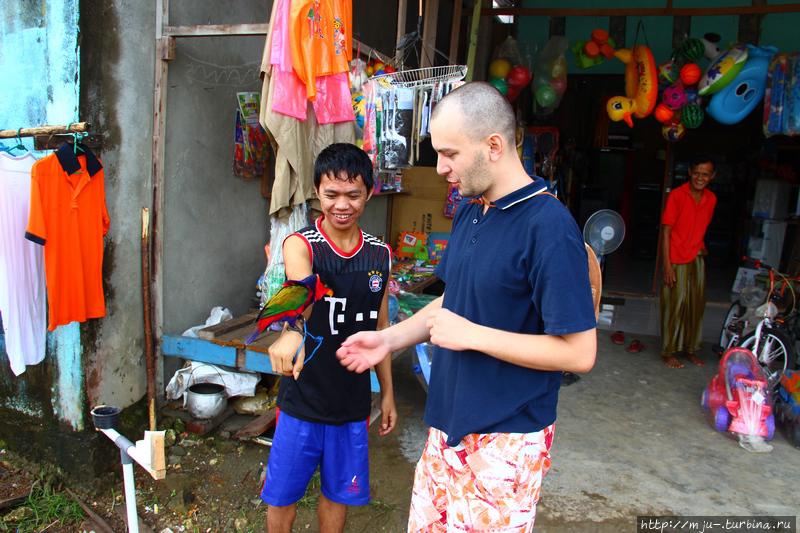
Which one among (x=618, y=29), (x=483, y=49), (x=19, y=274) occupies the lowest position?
(x=19, y=274)

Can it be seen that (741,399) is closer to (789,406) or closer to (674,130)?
(789,406)

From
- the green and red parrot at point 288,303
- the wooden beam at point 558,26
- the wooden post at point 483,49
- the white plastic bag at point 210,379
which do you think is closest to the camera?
the green and red parrot at point 288,303

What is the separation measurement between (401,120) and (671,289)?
377cm

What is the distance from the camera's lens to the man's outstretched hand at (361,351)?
1.88 meters

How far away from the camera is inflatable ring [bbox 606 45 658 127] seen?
256 inches

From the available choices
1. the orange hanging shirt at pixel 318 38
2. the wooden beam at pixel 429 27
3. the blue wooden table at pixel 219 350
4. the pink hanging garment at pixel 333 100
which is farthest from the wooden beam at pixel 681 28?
the blue wooden table at pixel 219 350

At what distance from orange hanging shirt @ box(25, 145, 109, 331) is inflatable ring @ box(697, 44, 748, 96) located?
6.15 meters

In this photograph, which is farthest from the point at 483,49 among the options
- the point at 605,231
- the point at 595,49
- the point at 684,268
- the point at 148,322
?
the point at 148,322

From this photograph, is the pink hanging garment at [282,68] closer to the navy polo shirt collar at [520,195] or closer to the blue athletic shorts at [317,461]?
the blue athletic shorts at [317,461]

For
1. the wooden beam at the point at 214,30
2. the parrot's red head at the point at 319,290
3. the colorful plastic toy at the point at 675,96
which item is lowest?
the parrot's red head at the point at 319,290

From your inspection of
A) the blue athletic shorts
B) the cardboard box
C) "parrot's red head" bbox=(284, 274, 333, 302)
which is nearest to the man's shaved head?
"parrot's red head" bbox=(284, 274, 333, 302)

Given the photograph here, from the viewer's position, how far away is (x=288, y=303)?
1.85 m

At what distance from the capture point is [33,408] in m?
3.57

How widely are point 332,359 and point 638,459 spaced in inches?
111
